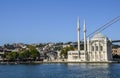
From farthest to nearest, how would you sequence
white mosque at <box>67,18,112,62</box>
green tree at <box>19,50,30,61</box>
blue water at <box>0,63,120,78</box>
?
1. green tree at <box>19,50,30,61</box>
2. white mosque at <box>67,18,112,62</box>
3. blue water at <box>0,63,120,78</box>

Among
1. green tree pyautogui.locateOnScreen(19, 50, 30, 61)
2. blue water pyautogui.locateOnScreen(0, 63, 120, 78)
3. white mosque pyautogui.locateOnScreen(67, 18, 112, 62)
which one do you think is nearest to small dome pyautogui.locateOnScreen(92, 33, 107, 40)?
white mosque pyautogui.locateOnScreen(67, 18, 112, 62)

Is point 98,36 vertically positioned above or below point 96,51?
above

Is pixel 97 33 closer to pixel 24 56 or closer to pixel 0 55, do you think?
pixel 24 56

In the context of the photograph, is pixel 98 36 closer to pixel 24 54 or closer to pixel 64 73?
pixel 24 54

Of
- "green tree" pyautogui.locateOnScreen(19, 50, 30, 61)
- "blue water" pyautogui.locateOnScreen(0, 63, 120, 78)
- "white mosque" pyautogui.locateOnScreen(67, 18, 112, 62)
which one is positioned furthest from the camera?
"green tree" pyautogui.locateOnScreen(19, 50, 30, 61)

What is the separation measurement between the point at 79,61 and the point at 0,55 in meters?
44.5

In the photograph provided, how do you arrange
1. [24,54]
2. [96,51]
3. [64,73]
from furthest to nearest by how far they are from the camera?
[24,54] → [96,51] → [64,73]

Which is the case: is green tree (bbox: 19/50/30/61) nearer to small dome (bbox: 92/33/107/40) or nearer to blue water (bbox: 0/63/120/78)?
small dome (bbox: 92/33/107/40)

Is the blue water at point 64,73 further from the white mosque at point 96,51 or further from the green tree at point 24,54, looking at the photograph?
the green tree at point 24,54

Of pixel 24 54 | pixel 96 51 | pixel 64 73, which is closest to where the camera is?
pixel 64 73

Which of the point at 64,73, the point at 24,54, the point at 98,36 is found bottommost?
the point at 64,73

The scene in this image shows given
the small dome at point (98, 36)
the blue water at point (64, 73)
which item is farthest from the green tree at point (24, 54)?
the blue water at point (64, 73)

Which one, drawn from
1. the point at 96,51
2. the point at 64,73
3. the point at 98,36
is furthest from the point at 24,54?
the point at 64,73

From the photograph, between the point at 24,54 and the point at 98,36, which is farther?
the point at 24,54
